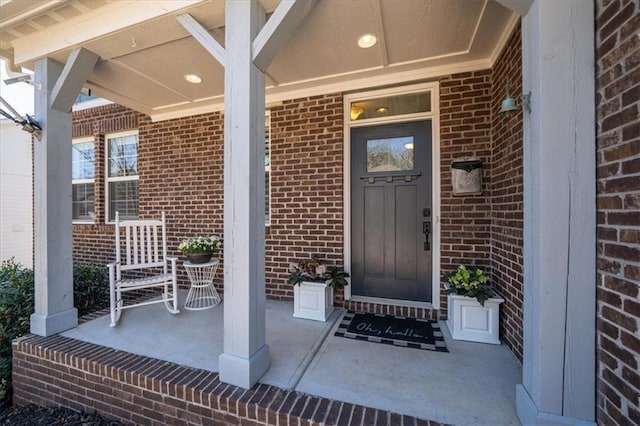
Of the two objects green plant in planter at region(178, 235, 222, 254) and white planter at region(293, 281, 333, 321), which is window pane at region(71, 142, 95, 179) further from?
white planter at region(293, 281, 333, 321)

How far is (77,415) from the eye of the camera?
6.95 feet

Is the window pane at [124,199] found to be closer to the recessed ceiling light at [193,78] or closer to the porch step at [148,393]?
the recessed ceiling light at [193,78]

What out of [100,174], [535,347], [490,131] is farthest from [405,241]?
[100,174]

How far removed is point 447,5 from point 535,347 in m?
2.26

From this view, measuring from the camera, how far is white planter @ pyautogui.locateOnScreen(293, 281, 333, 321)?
110 inches

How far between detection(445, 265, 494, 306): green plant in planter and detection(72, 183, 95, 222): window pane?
18.8 ft

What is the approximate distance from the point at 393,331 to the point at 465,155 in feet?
6.17

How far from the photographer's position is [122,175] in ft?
14.8

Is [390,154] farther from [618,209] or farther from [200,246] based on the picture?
[200,246]

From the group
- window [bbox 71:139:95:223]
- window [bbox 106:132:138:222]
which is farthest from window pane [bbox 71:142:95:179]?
window [bbox 106:132:138:222]

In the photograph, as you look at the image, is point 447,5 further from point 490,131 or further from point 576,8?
point 490,131

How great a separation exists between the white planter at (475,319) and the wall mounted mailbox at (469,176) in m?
1.00

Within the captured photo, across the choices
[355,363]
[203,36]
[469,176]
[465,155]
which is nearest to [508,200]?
[469,176]

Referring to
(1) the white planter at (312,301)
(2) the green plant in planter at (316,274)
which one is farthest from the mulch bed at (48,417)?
(2) the green plant in planter at (316,274)
